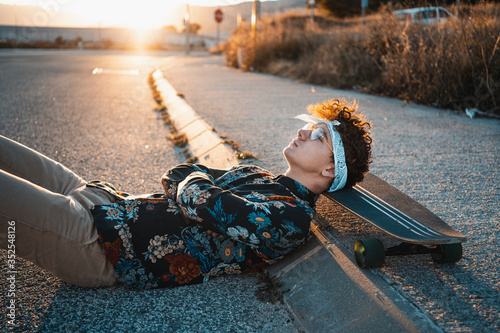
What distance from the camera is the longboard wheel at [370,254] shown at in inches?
75.4

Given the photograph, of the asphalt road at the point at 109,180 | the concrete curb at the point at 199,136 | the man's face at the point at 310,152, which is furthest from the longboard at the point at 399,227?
the concrete curb at the point at 199,136

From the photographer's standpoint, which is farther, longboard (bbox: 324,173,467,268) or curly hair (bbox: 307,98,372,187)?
curly hair (bbox: 307,98,372,187)

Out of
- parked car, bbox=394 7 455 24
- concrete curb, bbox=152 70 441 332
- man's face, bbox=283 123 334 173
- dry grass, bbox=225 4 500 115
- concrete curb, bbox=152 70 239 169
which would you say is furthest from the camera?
parked car, bbox=394 7 455 24

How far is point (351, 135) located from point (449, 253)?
32.1 inches

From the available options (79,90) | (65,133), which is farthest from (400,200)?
(79,90)

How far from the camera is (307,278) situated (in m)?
2.08

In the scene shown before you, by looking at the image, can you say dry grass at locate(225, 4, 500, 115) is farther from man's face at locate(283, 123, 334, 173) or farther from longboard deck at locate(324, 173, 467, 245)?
man's face at locate(283, 123, 334, 173)

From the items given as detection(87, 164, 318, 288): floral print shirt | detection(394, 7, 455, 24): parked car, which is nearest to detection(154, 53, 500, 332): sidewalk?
detection(87, 164, 318, 288): floral print shirt

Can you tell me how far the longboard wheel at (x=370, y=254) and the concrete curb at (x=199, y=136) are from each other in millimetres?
1994

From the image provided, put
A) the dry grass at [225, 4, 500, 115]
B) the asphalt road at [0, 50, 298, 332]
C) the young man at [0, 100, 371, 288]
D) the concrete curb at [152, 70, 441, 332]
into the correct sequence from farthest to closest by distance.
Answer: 1. the dry grass at [225, 4, 500, 115]
2. the young man at [0, 100, 371, 288]
3. the asphalt road at [0, 50, 298, 332]
4. the concrete curb at [152, 70, 441, 332]

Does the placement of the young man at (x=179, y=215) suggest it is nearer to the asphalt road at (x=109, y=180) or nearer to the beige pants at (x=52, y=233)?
the beige pants at (x=52, y=233)

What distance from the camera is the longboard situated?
192cm

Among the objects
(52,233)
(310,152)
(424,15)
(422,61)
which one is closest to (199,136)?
(310,152)

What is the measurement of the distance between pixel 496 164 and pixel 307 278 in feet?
8.68
